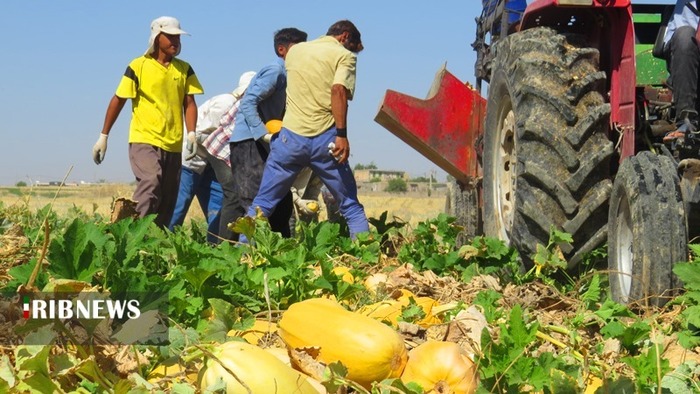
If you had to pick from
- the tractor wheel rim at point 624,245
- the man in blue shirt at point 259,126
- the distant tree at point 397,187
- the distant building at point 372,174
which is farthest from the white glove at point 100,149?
the distant building at point 372,174

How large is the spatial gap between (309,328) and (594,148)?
2408 millimetres

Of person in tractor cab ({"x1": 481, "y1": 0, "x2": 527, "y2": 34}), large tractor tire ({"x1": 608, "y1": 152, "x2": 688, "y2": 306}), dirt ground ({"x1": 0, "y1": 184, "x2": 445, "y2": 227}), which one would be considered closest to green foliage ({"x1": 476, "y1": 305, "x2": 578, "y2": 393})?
large tractor tire ({"x1": 608, "y1": 152, "x2": 688, "y2": 306})

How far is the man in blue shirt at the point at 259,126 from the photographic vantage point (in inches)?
302

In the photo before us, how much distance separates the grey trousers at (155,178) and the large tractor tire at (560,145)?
9.64 ft

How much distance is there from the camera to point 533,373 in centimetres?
254

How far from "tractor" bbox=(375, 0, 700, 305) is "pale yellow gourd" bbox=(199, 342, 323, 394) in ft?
6.49

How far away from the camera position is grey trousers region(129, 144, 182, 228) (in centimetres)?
745

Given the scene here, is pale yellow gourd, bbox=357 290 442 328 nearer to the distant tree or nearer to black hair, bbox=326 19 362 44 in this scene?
black hair, bbox=326 19 362 44

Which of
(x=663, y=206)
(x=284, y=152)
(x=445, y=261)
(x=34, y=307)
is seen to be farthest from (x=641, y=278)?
(x=284, y=152)

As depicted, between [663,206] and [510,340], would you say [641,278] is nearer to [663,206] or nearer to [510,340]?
[663,206]

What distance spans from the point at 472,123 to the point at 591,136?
2510 millimetres

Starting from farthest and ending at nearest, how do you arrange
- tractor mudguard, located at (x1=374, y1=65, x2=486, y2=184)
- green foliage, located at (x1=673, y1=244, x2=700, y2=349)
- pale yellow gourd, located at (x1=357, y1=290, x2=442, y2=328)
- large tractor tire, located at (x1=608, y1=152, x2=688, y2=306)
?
tractor mudguard, located at (x1=374, y1=65, x2=486, y2=184)
large tractor tire, located at (x1=608, y1=152, x2=688, y2=306)
pale yellow gourd, located at (x1=357, y1=290, x2=442, y2=328)
green foliage, located at (x1=673, y1=244, x2=700, y2=349)

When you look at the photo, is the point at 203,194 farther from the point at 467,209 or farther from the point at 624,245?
the point at 624,245

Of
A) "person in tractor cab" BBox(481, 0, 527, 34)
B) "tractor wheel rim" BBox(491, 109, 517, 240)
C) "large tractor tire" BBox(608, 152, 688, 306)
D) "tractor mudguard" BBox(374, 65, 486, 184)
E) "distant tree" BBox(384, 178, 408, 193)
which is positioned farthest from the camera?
"distant tree" BBox(384, 178, 408, 193)
